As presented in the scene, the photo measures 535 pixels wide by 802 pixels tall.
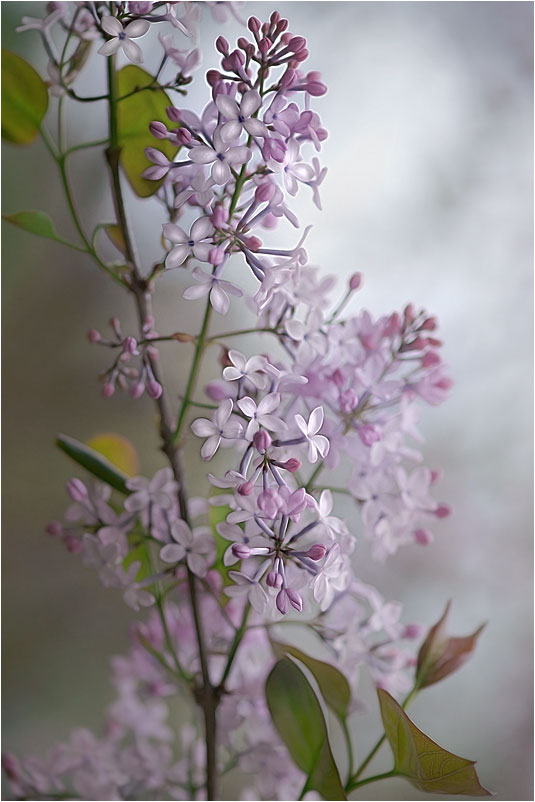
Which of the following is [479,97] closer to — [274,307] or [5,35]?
[5,35]

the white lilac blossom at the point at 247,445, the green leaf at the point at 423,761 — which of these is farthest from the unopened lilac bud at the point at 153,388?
the green leaf at the point at 423,761

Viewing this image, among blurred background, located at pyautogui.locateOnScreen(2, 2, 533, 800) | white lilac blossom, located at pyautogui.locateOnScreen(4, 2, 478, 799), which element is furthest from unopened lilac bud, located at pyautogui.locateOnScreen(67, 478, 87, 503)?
blurred background, located at pyautogui.locateOnScreen(2, 2, 533, 800)

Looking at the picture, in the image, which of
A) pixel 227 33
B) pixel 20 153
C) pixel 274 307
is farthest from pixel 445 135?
pixel 274 307

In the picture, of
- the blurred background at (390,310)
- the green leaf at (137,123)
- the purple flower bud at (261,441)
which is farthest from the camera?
the blurred background at (390,310)

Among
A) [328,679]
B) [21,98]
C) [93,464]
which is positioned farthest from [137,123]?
[328,679]

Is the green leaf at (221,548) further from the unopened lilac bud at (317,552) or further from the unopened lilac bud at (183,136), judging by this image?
the unopened lilac bud at (183,136)

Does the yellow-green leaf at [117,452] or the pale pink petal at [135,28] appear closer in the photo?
the pale pink petal at [135,28]

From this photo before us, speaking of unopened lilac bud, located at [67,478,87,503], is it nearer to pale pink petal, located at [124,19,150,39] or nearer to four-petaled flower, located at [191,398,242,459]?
four-petaled flower, located at [191,398,242,459]
